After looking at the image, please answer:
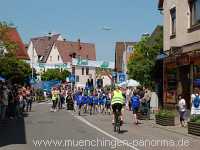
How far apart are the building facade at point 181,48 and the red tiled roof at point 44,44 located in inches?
3315

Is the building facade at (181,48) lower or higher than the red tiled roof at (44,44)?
lower

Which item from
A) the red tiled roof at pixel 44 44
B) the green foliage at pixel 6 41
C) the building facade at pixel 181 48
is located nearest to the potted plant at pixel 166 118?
the building facade at pixel 181 48

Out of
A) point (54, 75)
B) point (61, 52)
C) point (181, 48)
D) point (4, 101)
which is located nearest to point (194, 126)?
point (4, 101)

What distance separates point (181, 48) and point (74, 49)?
276 feet

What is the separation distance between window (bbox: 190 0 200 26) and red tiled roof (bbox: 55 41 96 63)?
8117 centimetres

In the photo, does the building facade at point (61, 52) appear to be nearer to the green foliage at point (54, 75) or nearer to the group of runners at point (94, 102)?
the green foliage at point (54, 75)

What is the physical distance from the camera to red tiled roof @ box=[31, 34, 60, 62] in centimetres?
12025

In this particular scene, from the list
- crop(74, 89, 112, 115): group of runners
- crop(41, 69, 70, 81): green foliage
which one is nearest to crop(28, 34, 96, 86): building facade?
crop(41, 69, 70, 81): green foliage

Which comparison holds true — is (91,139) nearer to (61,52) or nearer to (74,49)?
(61,52)

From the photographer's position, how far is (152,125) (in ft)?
84.0

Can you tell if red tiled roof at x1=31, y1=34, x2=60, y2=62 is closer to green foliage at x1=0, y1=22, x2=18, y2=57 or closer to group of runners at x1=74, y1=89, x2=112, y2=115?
green foliage at x1=0, y1=22, x2=18, y2=57

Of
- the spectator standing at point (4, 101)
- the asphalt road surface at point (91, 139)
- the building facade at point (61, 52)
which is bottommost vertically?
the asphalt road surface at point (91, 139)

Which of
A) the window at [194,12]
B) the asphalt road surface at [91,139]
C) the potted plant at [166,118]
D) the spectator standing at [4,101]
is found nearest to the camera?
the asphalt road surface at [91,139]

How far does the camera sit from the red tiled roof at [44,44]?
12025cm
